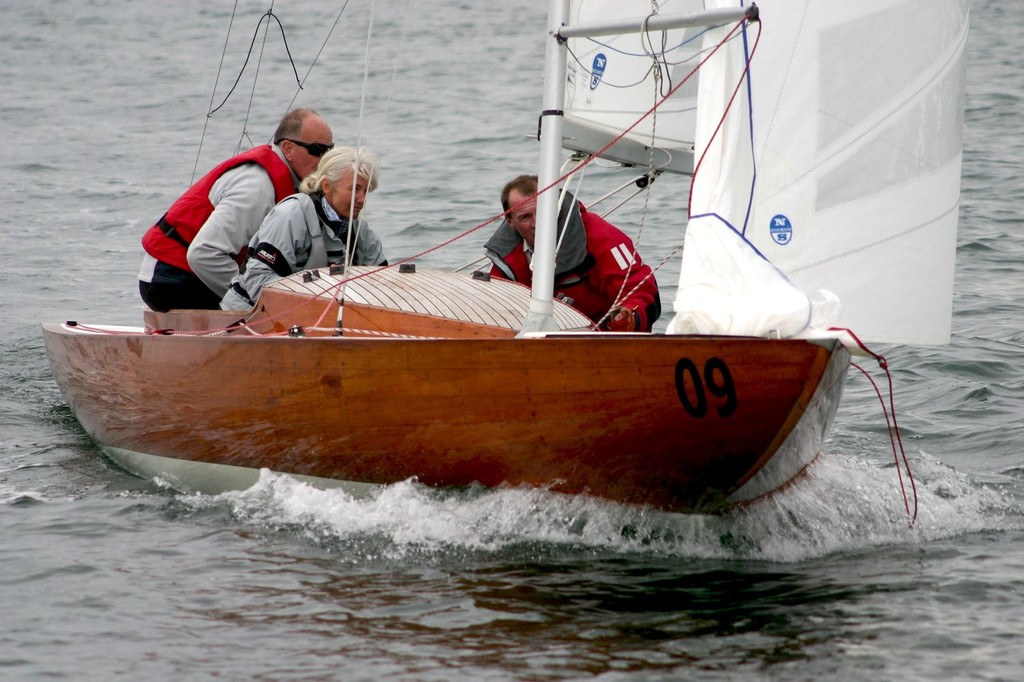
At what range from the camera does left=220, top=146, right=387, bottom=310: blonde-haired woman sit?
16.7 feet

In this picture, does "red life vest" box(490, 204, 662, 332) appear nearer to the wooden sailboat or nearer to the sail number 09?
the wooden sailboat

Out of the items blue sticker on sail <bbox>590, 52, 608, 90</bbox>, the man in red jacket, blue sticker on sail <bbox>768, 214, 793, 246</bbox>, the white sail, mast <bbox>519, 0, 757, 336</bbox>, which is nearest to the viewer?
the white sail

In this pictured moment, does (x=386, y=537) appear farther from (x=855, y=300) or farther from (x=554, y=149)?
(x=855, y=300)

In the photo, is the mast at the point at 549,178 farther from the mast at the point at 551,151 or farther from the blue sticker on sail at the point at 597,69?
the blue sticker on sail at the point at 597,69

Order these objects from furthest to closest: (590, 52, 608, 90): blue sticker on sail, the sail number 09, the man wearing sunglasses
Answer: the man wearing sunglasses → (590, 52, 608, 90): blue sticker on sail → the sail number 09

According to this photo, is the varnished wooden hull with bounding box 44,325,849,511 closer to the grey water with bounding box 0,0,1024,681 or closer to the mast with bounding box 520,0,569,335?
the grey water with bounding box 0,0,1024,681

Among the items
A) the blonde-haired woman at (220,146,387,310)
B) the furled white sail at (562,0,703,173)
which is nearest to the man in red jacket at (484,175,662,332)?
the furled white sail at (562,0,703,173)

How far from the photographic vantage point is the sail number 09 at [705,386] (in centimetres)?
365

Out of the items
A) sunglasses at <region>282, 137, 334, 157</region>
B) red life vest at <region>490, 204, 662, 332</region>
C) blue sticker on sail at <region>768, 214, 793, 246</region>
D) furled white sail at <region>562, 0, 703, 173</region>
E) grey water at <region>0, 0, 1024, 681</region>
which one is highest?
furled white sail at <region>562, 0, 703, 173</region>

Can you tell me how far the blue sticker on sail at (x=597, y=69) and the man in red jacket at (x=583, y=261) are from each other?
0.43 meters

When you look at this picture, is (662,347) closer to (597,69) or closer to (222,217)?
(597,69)

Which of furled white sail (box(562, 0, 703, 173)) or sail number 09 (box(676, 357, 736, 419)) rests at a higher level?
furled white sail (box(562, 0, 703, 173))

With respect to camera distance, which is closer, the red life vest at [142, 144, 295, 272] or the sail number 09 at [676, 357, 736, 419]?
the sail number 09 at [676, 357, 736, 419]

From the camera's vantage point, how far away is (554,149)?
13.9 ft
